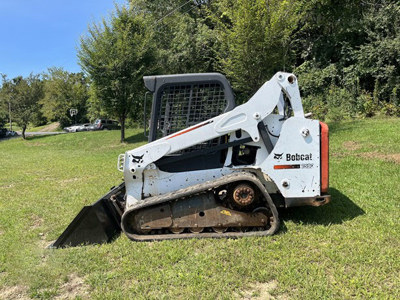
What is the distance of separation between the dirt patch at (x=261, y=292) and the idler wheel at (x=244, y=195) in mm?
1037

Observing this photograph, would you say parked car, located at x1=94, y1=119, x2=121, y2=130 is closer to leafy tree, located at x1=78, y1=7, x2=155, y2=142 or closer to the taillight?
leafy tree, located at x1=78, y1=7, x2=155, y2=142

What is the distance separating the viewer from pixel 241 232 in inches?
149

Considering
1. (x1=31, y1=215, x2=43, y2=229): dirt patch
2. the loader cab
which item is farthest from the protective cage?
(x1=31, y1=215, x2=43, y2=229): dirt patch

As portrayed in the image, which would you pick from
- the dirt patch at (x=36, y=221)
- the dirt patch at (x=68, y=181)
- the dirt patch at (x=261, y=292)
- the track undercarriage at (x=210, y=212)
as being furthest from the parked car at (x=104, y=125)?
the dirt patch at (x=261, y=292)

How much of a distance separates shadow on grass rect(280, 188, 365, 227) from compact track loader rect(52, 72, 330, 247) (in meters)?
0.41

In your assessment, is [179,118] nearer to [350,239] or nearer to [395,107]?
[350,239]

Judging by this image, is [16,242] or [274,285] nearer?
[274,285]

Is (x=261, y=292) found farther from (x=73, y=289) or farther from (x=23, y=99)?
(x=23, y=99)

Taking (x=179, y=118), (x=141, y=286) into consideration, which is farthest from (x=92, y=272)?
(x=179, y=118)

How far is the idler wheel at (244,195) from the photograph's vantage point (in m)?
3.71

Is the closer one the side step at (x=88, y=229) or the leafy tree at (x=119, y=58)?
the side step at (x=88, y=229)

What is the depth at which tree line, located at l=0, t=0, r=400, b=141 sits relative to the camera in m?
12.0

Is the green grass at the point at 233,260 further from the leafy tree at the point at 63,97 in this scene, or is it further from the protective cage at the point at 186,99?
the leafy tree at the point at 63,97

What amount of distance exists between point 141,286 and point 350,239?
Answer: 2465mm
